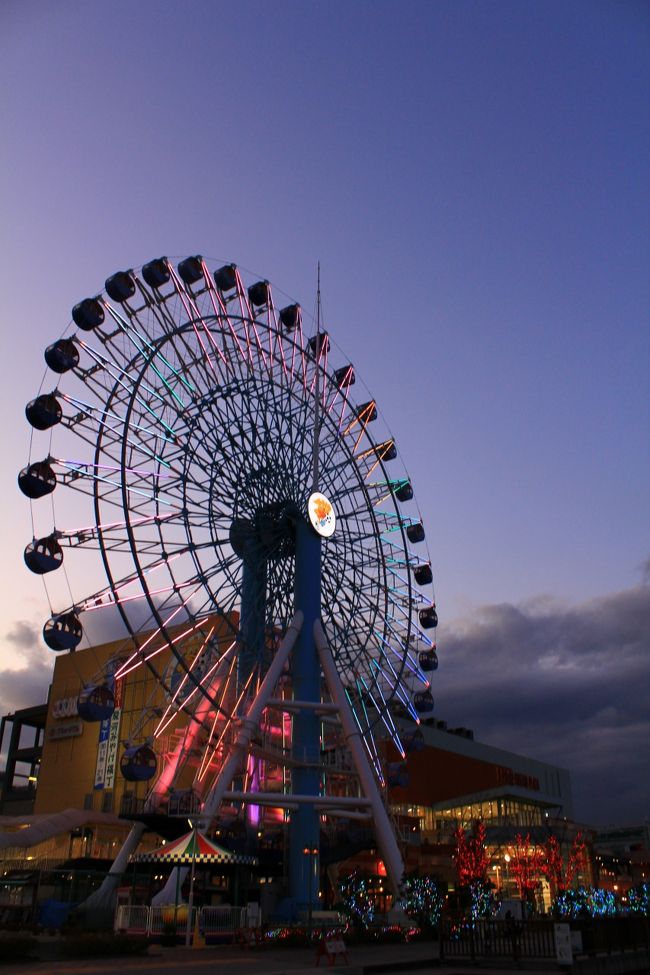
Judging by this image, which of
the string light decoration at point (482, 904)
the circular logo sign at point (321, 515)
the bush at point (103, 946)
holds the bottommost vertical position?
the bush at point (103, 946)

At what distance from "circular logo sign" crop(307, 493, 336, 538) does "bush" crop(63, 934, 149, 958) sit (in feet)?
61.1

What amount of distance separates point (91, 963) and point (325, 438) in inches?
987

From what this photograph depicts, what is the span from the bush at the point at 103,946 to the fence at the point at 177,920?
2.91m

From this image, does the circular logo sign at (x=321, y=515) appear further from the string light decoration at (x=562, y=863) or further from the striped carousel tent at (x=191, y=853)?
the string light decoration at (x=562, y=863)

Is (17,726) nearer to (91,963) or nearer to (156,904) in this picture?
(156,904)

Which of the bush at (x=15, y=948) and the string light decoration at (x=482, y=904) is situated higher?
the string light decoration at (x=482, y=904)

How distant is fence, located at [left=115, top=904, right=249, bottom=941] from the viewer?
2605 centimetres

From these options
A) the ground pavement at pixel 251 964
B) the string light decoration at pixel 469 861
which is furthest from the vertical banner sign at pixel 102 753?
the ground pavement at pixel 251 964

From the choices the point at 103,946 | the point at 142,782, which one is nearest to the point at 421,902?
the point at 103,946

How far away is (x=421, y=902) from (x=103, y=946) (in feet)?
45.7

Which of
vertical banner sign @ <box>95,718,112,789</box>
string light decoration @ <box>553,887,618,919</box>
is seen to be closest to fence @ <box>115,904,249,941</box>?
string light decoration @ <box>553,887,618,919</box>

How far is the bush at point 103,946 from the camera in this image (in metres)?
21.5

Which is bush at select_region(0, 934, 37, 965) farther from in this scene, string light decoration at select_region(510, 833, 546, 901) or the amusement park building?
string light decoration at select_region(510, 833, 546, 901)

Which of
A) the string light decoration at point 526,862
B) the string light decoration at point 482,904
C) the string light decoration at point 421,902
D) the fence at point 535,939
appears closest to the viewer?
the fence at point 535,939
